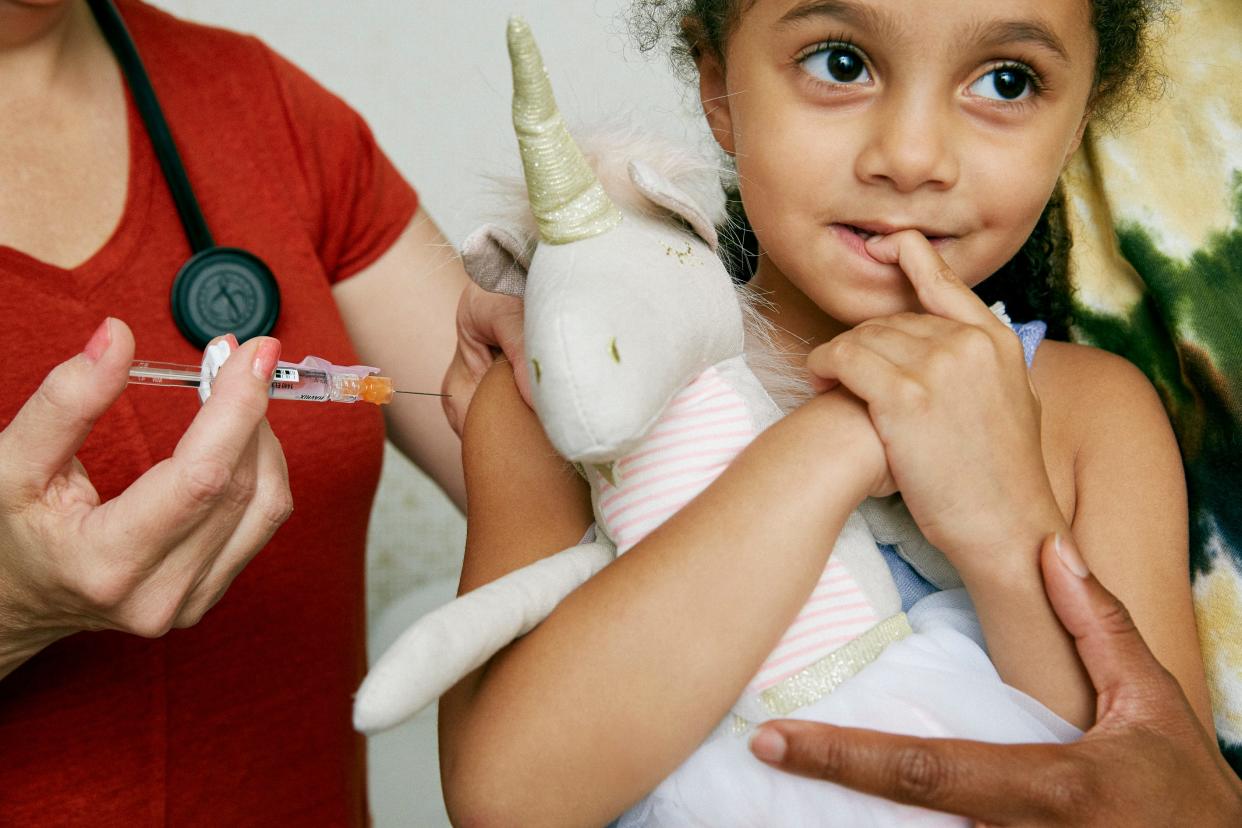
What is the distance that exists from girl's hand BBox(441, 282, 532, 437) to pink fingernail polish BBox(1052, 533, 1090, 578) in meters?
0.42

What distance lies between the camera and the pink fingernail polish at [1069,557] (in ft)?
2.37

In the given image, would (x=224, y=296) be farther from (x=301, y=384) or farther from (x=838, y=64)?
(x=838, y=64)

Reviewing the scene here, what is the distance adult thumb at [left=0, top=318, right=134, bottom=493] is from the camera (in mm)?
718

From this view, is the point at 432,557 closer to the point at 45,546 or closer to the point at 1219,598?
the point at 45,546

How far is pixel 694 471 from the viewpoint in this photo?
731 millimetres

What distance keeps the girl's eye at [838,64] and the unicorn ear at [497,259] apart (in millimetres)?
Result: 286

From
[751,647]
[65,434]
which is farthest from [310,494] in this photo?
[751,647]

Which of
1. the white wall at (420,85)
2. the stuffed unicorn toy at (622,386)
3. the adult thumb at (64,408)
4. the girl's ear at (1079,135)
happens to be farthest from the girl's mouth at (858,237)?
the white wall at (420,85)

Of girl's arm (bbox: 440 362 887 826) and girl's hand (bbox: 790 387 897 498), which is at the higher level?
girl's hand (bbox: 790 387 897 498)

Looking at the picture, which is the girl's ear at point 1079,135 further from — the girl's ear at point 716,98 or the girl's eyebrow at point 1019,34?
the girl's ear at point 716,98

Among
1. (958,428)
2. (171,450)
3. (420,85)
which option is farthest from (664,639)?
(420,85)

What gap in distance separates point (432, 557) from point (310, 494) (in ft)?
2.91

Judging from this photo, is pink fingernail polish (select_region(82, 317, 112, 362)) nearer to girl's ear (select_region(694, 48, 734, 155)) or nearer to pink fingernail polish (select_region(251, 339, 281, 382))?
pink fingernail polish (select_region(251, 339, 281, 382))

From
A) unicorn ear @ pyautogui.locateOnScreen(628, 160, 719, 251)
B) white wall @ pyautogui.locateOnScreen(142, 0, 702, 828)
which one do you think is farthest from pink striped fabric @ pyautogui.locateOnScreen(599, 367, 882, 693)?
white wall @ pyautogui.locateOnScreen(142, 0, 702, 828)
